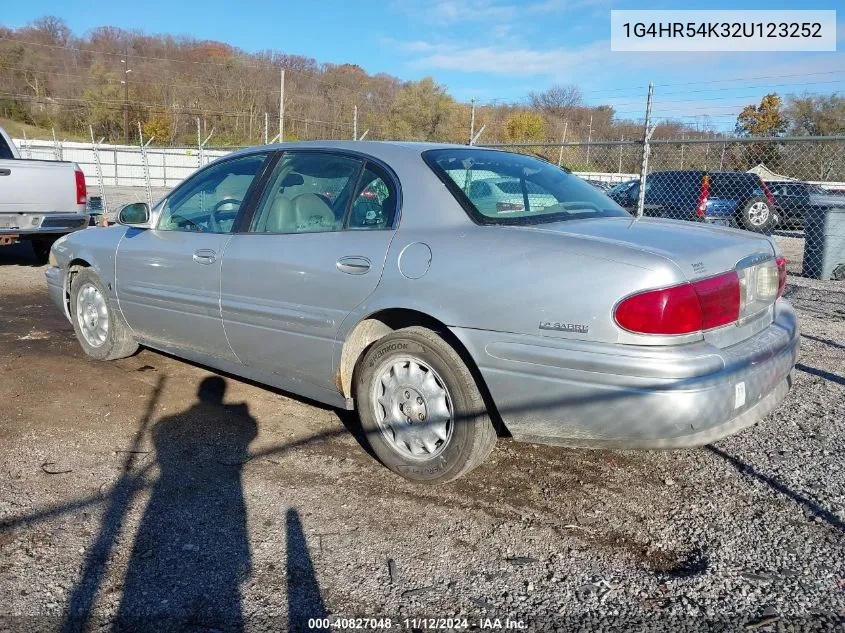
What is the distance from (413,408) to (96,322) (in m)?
3.05

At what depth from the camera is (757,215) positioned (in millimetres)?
15953

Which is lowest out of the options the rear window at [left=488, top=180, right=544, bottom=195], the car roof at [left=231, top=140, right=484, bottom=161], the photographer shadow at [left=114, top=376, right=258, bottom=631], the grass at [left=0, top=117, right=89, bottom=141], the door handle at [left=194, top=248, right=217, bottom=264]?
the photographer shadow at [left=114, top=376, right=258, bottom=631]

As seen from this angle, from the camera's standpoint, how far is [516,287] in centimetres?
279

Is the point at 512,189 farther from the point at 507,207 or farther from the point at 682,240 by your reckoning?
the point at 682,240

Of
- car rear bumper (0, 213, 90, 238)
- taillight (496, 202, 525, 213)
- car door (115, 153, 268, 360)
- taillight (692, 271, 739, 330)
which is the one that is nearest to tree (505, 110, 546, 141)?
car rear bumper (0, 213, 90, 238)

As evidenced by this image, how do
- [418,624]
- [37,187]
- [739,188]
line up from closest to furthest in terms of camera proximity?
[418,624], [37,187], [739,188]

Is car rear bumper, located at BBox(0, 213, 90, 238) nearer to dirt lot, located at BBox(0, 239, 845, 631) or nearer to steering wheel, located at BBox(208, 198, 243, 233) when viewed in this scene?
dirt lot, located at BBox(0, 239, 845, 631)

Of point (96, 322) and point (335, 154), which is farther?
point (96, 322)

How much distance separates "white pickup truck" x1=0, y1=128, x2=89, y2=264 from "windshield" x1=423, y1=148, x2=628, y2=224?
671 centimetres

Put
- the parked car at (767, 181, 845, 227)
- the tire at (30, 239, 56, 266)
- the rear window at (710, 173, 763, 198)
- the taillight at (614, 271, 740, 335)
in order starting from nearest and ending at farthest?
the taillight at (614, 271, 740, 335) → the tire at (30, 239, 56, 266) → the rear window at (710, 173, 763, 198) → the parked car at (767, 181, 845, 227)

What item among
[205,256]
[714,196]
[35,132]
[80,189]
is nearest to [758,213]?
[714,196]

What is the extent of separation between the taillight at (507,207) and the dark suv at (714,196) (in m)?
10.3

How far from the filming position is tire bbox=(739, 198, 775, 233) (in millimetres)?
15367

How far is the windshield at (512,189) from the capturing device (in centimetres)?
325
